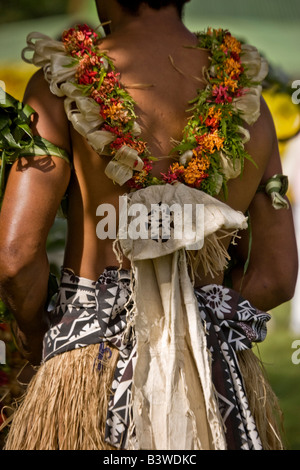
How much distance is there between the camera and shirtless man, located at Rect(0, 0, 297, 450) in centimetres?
228

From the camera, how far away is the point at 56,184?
90.4 inches

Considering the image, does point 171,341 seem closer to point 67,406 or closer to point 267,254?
point 67,406

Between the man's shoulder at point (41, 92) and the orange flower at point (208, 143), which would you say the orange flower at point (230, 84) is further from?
the man's shoulder at point (41, 92)

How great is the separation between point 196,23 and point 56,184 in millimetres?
6000

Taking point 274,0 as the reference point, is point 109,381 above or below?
above

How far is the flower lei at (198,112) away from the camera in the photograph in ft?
7.64

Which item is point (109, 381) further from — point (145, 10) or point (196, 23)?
point (196, 23)

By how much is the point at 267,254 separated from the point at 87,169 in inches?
30.6

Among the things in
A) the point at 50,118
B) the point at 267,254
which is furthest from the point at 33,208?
the point at 267,254

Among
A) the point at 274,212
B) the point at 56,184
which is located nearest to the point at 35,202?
the point at 56,184

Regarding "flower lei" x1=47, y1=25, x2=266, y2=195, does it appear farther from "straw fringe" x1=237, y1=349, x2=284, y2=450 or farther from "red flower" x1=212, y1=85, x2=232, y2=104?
"straw fringe" x1=237, y1=349, x2=284, y2=450

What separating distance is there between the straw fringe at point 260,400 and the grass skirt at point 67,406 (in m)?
0.47

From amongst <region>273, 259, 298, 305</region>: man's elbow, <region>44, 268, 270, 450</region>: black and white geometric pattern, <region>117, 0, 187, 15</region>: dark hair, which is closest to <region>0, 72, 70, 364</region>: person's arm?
<region>44, 268, 270, 450</region>: black and white geometric pattern

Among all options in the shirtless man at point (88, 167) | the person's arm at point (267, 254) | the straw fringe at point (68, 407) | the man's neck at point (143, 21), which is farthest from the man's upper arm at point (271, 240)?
the straw fringe at point (68, 407)
